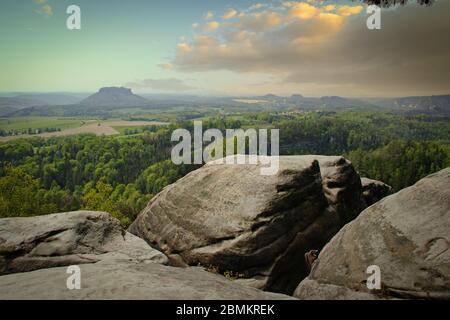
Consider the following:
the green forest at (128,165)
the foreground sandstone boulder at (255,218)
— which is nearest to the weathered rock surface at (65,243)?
the foreground sandstone boulder at (255,218)

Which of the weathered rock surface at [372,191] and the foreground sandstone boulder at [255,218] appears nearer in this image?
the foreground sandstone boulder at [255,218]

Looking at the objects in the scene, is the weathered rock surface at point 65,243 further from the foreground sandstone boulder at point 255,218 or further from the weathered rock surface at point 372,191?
the weathered rock surface at point 372,191

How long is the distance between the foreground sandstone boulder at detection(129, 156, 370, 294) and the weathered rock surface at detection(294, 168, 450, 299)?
3.74m

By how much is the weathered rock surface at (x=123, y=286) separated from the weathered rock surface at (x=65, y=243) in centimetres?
302

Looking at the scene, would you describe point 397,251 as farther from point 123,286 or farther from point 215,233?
point 123,286

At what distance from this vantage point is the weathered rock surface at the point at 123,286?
9664mm

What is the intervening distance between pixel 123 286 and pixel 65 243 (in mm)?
7963

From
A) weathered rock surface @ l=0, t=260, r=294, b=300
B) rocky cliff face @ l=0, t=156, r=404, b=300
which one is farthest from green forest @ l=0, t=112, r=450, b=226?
weathered rock surface @ l=0, t=260, r=294, b=300
